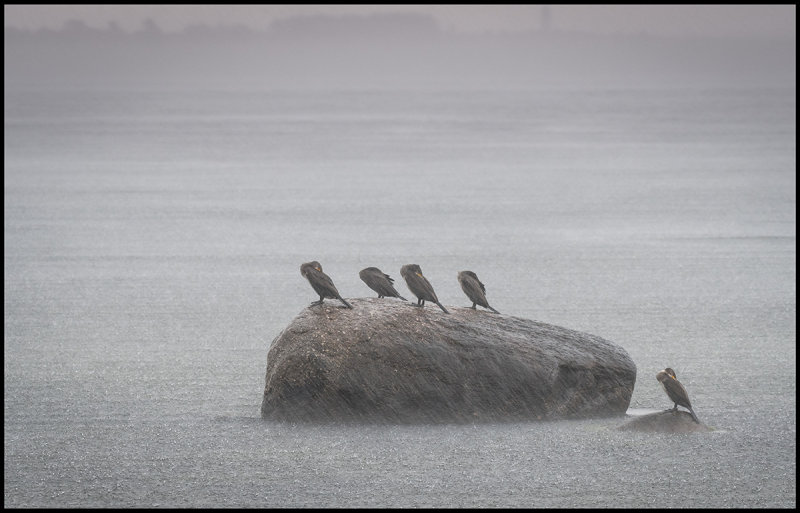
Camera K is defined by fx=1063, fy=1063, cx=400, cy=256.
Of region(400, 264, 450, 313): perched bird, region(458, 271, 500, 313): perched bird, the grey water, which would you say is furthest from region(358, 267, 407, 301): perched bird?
the grey water

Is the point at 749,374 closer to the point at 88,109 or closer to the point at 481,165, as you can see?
the point at 481,165

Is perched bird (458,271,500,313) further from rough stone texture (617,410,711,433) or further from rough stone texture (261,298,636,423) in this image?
rough stone texture (617,410,711,433)

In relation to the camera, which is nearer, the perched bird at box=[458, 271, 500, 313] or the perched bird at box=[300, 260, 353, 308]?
the perched bird at box=[300, 260, 353, 308]

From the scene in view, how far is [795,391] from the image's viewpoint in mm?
7980

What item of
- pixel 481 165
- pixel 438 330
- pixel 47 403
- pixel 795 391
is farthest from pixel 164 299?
pixel 481 165

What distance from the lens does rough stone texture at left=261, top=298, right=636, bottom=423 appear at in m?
7.03

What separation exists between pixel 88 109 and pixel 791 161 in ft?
136

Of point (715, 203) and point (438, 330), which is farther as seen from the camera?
point (715, 203)

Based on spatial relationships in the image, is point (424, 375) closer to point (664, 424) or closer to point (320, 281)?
point (320, 281)

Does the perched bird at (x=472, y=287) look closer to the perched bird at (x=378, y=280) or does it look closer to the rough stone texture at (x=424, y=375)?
the rough stone texture at (x=424, y=375)

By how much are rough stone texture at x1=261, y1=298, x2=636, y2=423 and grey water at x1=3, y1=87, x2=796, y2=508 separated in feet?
0.52

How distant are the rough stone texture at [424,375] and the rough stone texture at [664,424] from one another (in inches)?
11.3

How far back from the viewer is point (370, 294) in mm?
12812

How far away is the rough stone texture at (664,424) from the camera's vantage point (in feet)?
22.6
